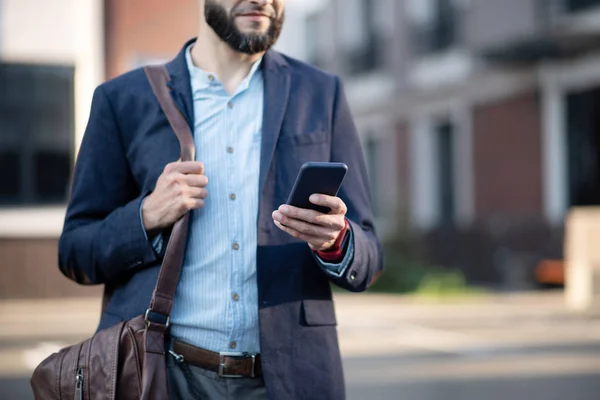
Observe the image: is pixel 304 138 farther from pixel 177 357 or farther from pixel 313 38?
pixel 313 38

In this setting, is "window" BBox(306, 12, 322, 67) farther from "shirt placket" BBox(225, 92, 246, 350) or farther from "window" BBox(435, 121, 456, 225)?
"shirt placket" BBox(225, 92, 246, 350)

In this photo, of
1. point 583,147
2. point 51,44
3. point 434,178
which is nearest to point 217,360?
point 51,44

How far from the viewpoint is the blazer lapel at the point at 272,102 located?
272cm

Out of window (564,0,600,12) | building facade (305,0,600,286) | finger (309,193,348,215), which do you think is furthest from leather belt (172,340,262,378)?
window (564,0,600,12)

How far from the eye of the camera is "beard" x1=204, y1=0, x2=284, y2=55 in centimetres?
277

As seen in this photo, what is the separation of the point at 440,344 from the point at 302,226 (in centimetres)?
1009

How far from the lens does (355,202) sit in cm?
280

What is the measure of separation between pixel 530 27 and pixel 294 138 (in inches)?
716

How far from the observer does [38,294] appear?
16.0 m

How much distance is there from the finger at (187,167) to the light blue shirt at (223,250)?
A: 0.18 metres

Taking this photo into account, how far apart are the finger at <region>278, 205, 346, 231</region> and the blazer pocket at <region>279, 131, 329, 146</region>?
1.20 ft

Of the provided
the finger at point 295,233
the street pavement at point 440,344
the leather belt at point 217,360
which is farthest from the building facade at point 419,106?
the finger at point 295,233

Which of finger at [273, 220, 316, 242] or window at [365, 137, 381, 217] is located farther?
window at [365, 137, 381, 217]

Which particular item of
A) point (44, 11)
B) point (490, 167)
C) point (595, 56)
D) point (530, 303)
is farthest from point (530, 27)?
point (44, 11)
